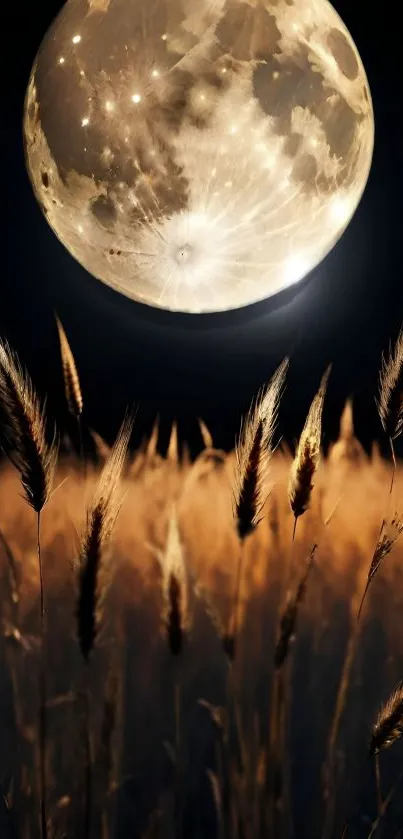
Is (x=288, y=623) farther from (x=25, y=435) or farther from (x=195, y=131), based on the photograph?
(x=195, y=131)

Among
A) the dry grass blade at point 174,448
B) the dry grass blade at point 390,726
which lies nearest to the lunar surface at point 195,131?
the dry grass blade at point 174,448

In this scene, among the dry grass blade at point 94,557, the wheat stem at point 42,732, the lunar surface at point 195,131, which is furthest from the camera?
the wheat stem at point 42,732

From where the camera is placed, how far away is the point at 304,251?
0.94m

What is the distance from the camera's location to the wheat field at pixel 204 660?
1101 millimetres

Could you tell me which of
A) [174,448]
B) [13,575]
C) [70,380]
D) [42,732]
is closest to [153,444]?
[174,448]

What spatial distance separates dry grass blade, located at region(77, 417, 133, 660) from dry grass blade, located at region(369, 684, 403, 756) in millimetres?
347

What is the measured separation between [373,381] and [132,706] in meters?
0.55

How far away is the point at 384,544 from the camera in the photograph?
38.4 inches

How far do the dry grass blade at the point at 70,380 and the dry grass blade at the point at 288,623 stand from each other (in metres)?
0.36

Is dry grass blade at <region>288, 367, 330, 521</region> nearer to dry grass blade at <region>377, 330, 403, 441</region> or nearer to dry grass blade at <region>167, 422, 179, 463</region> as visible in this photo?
dry grass blade at <region>377, 330, 403, 441</region>

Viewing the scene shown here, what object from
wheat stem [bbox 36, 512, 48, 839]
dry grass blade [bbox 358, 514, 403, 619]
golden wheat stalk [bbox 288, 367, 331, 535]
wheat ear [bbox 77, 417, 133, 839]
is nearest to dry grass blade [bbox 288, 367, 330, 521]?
golden wheat stalk [bbox 288, 367, 331, 535]

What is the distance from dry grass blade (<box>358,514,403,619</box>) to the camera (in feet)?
3.19

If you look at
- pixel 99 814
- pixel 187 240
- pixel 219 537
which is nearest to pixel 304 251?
pixel 187 240

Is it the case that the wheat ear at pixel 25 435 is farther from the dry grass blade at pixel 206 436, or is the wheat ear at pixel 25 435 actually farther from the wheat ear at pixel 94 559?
the dry grass blade at pixel 206 436
